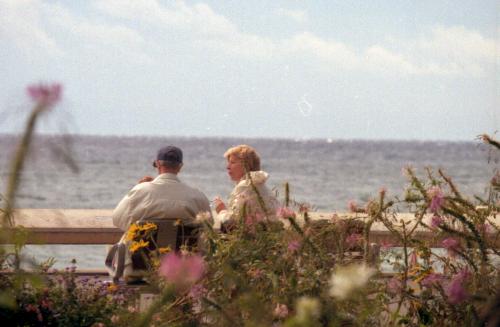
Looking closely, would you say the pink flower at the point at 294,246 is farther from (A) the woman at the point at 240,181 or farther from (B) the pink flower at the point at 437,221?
(A) the woman at the point at 240,181

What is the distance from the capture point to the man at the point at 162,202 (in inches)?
187

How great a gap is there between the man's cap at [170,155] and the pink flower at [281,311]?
10.3ft

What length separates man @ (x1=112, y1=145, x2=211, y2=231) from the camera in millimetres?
4754

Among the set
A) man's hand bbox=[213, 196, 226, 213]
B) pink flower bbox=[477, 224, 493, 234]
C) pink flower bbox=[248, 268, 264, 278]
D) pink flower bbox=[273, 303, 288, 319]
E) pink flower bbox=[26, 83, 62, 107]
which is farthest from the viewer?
man's hand bbox=[213, 196, 226, 213]

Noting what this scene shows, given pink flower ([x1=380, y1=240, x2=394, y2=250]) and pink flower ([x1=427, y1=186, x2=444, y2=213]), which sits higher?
pink flower ([x1=427, y1=186, x2=444, y2=213])

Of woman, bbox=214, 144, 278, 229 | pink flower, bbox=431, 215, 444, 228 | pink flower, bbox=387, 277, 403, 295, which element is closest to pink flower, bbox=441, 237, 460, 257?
pink flower, bbox=431, 215, 444, 228

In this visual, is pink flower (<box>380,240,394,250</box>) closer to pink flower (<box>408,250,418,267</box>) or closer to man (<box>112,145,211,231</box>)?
pink flower (<box>408,250,418,267</box>)

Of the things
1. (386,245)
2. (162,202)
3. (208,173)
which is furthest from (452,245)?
(208,173)

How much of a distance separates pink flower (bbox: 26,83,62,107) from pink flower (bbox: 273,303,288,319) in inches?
52.9

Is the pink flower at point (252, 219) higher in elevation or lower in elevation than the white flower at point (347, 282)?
lower

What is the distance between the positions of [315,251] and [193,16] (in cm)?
8452

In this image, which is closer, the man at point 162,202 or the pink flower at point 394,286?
the pink flower at point 394,286

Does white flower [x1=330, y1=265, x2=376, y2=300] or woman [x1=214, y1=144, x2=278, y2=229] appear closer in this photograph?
white flower [x1=330, y1=265, x2=376, y2=300]

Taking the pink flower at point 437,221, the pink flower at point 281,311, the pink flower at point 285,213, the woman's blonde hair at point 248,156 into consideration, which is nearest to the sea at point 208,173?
the pink flower at point 437,221
